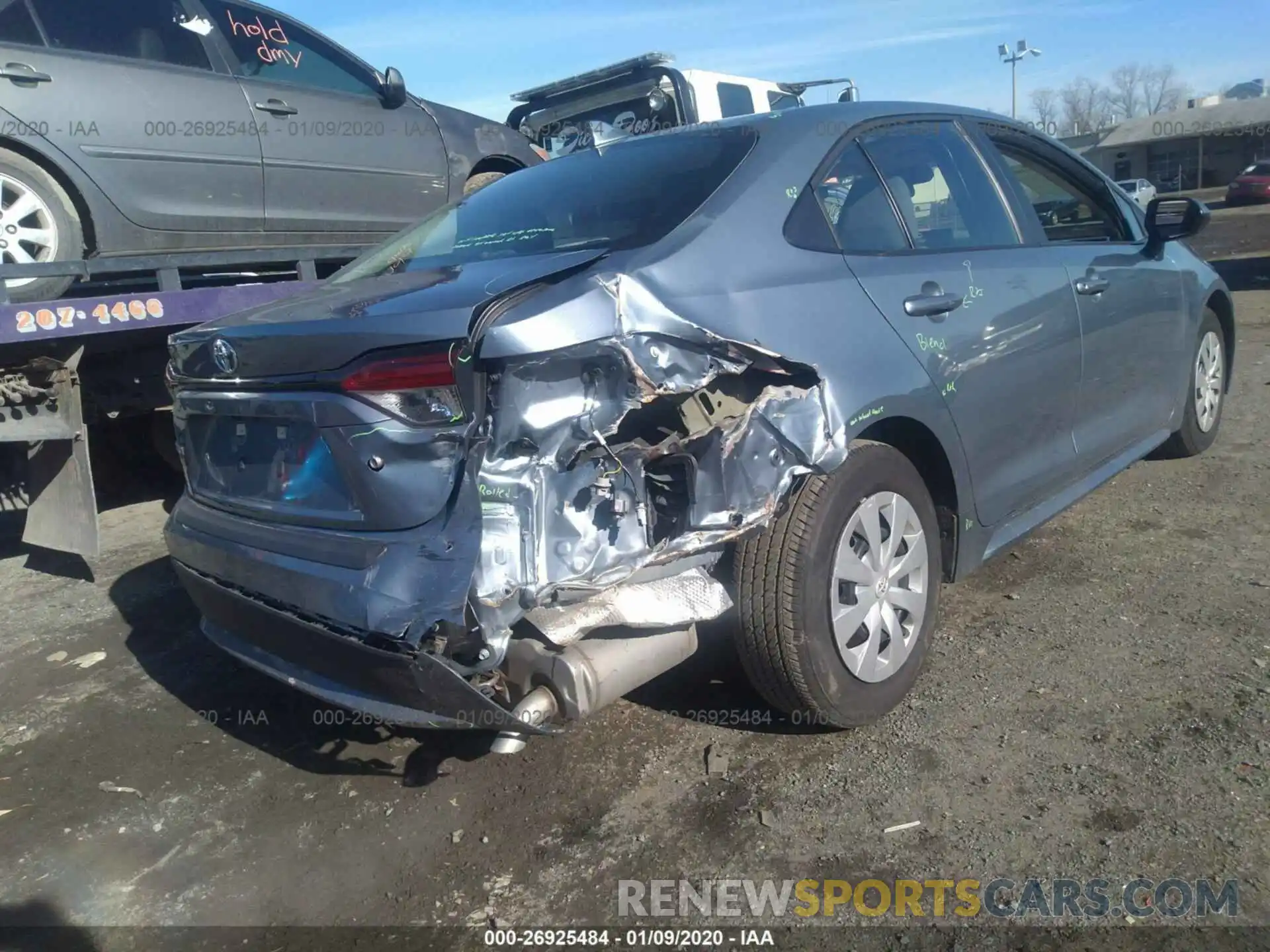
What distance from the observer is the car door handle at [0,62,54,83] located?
4.24 m

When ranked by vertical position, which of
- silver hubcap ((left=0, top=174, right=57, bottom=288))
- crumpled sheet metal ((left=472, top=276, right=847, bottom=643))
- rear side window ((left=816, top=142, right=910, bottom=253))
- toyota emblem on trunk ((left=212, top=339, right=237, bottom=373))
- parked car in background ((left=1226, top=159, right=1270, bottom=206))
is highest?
silver hubcap ((left=0, top=174, right=57, bottom=288))

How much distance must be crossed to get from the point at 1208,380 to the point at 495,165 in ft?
13.9

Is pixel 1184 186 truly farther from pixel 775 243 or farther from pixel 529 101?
pixel 775 243

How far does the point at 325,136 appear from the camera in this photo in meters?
5.47

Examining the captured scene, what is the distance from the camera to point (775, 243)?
2785 millimetres

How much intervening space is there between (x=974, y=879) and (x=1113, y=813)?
0.44 metres

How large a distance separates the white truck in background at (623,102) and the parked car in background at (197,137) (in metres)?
5.11

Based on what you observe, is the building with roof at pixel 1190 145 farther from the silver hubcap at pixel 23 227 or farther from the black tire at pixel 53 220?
the silver hubcap at pixel 23 227

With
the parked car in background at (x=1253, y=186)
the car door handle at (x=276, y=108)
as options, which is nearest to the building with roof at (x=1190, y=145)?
the parked car in background at (x=1253, y=186)

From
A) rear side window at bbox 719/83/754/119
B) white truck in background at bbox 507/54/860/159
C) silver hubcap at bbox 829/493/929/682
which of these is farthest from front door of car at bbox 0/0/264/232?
rear side window at bbox 719/83/754/119

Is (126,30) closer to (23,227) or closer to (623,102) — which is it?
(23,227)

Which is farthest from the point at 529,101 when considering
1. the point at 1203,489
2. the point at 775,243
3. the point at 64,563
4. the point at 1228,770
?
the point at 1228,770

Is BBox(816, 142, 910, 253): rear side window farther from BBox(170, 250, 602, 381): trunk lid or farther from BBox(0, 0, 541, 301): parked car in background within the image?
BBox(0, 0, 541, 301): parked car in background

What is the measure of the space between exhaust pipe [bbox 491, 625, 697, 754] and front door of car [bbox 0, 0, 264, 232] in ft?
11.4
